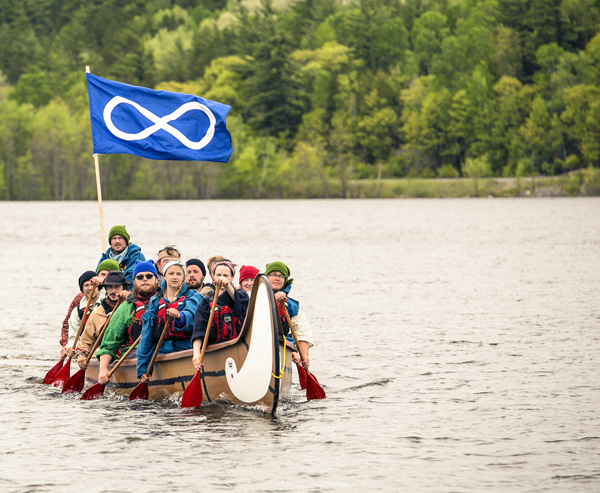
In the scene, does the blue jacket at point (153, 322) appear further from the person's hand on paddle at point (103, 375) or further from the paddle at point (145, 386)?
the person's hand on paddle at point (103, 375)

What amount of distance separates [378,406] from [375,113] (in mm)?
125815

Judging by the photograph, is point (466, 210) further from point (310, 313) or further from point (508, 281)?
point (310, 313)

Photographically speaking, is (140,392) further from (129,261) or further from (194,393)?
(129,261)

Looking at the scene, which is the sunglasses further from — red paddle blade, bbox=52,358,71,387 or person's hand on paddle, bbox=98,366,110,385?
red paddle blade, bbox=52,358,71,387

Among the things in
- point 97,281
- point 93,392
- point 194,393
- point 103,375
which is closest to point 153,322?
point 194,393

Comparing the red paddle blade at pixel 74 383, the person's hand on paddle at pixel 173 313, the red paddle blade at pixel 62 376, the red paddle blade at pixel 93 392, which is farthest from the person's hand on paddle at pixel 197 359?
the red paddle blade at pixel 62 376

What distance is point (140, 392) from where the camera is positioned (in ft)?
47.6

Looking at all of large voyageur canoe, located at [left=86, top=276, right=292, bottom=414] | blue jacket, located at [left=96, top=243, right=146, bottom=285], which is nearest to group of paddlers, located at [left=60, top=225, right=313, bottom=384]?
large voyageur canoe, located at [left=86, top=276, right=292, bottom=414]

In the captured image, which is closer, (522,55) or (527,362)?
(527,362)

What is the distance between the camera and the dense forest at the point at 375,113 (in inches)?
4970

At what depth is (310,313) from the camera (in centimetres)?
2658

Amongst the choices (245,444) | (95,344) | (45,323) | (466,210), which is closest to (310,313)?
(45,323)

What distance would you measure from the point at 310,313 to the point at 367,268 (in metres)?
14.2

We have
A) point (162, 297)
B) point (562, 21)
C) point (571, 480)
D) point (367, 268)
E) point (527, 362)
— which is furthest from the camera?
point (562, 21)
